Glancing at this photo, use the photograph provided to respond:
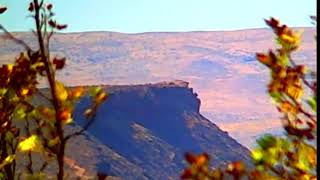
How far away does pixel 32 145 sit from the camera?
3.60 metres

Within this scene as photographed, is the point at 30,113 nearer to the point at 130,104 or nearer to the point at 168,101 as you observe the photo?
the point at 130,104

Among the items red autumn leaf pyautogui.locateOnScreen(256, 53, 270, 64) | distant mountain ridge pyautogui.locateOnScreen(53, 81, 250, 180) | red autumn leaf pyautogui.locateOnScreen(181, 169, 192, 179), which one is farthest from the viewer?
distant mountain ridge pyautogui.locateOnScreen(53, 81, 250, 180)

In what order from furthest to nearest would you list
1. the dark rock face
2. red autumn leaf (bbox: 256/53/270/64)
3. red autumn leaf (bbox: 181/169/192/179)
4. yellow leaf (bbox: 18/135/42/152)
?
1. the dark rock face
2. yellow leaf (bbox: 18/135/42/152)
3. red autumn leaf (bbox: 256/53/270/64)
4. red autumn leaf (bbox: 181/169/192/179)

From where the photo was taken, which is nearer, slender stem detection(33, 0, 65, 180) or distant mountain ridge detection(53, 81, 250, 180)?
slender stem detection(33, 0, 65, 180)

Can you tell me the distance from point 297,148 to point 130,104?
108 meters

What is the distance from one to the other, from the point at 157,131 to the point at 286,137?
119m

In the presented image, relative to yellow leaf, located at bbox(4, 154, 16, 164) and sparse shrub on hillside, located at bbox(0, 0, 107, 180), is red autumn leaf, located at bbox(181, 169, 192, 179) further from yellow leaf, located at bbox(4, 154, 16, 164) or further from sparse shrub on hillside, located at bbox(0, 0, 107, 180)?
yellow leaf, located at bbox(4, 154, 16, 164)

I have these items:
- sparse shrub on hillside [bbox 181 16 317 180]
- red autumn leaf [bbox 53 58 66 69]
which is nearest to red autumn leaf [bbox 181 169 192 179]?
sparse shrub on hillside [bbox 181 16 317 180]

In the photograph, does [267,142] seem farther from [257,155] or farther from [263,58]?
[263,58]

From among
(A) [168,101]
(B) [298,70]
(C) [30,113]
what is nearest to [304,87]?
(B) [298,70]

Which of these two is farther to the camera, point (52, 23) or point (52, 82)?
point (52, 23)

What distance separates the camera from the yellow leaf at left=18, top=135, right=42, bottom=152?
11.7 ft

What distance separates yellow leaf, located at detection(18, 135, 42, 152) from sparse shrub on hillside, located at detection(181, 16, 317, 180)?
1.04m

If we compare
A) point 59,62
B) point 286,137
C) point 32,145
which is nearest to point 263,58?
point 286,137
